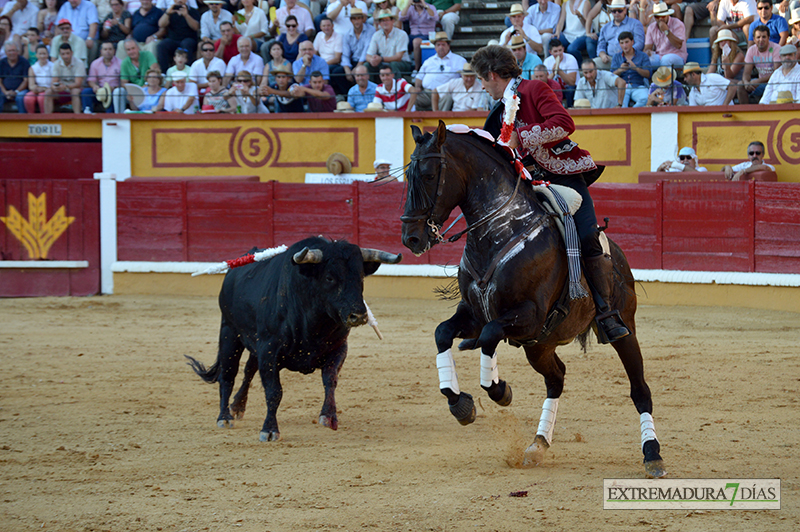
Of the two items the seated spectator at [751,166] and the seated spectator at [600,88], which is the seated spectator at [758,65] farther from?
the seated spectator at [600,88]

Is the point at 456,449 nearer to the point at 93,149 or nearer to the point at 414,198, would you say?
the point at 414,198

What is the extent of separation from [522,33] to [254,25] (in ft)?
14.0

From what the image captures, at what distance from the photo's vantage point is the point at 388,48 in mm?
12273

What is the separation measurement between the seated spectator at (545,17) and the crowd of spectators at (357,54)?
2 centimetres

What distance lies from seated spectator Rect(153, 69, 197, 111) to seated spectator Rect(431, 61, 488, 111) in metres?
3.67

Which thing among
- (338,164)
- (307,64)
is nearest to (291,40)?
(307,64)

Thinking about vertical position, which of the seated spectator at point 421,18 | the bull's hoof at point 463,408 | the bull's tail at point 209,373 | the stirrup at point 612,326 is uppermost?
the seated spectator at point 421,18

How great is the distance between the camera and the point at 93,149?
1344cm

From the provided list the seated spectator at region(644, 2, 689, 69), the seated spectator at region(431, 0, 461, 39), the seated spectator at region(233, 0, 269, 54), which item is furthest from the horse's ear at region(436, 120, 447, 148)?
the seated spectator at region(233, 0, 269, 54)

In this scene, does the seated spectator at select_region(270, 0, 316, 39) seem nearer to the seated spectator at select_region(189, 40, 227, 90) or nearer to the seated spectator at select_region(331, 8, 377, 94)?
the seated spectator at select_region(331, 8, 377, 94)

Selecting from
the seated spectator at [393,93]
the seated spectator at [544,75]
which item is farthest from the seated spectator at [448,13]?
the seated spectator at [544,75]

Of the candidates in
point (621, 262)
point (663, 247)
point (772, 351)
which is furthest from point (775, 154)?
point (621, 262)

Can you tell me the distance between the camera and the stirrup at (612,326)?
4.00 meters

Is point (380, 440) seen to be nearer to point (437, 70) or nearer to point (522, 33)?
point (437, 70)
